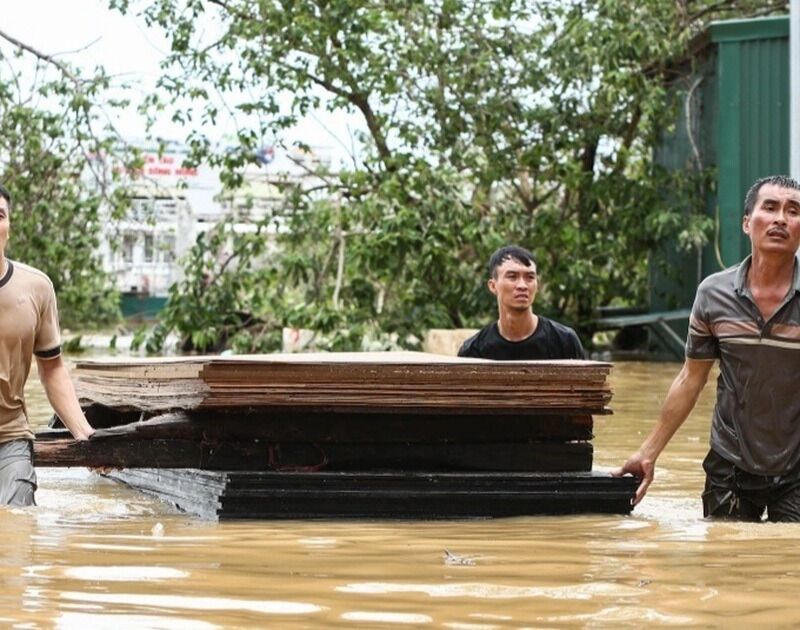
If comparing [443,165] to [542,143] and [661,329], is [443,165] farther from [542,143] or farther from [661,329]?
[661,329]

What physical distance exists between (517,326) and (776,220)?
2458mm

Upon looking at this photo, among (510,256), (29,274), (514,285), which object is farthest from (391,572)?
(510,256)

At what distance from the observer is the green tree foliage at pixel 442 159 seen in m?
21.2

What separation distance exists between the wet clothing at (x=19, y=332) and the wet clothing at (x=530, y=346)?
2.57m

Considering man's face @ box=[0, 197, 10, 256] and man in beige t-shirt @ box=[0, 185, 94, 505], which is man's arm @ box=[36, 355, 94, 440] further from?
man's face @ box=[0, 197, 10, 256]

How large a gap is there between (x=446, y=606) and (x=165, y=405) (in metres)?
2.56

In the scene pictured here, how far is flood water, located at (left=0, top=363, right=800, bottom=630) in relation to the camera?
4152 mm

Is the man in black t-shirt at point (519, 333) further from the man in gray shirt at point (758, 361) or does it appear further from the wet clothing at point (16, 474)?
the wet clothing at point (16, 474)

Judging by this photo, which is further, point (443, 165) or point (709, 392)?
point (443, 165)

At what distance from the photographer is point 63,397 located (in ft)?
22.1

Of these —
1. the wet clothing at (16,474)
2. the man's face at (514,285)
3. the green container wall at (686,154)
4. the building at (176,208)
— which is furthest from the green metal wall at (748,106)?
the wet clothing at (16,474)

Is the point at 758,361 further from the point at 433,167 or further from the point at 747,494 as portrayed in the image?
the point at 433,167

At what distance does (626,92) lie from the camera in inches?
889

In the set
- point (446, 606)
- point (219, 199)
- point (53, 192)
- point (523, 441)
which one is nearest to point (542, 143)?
point (219, 199)
